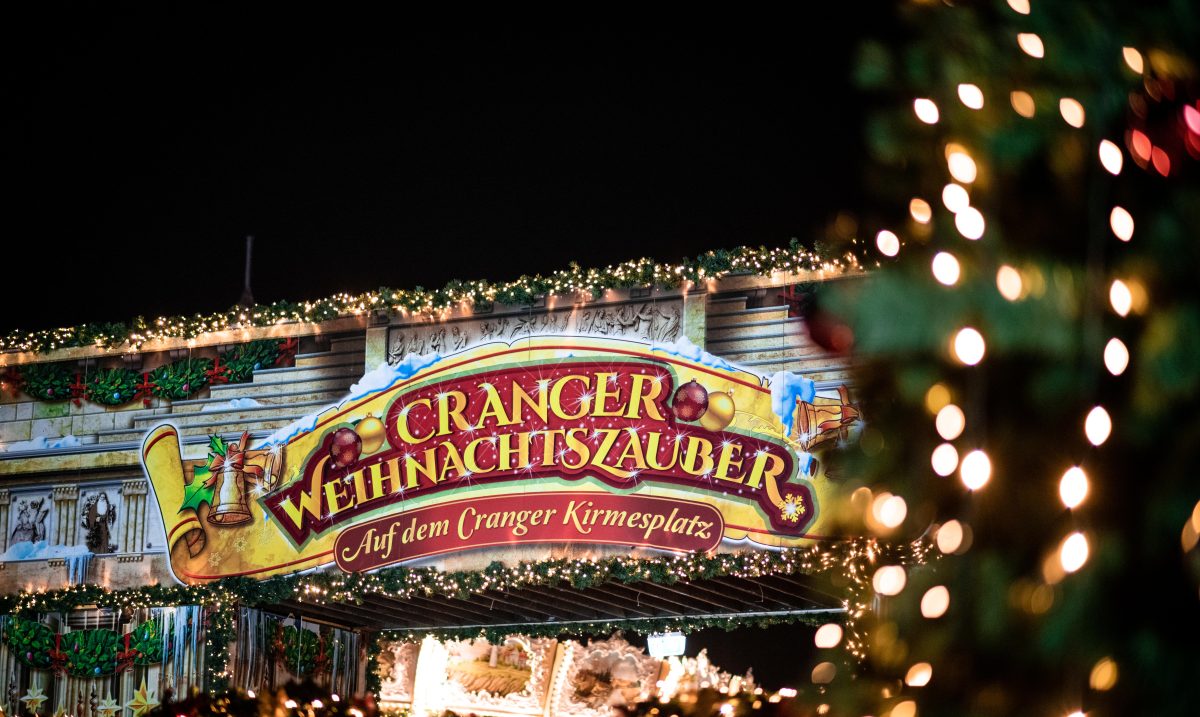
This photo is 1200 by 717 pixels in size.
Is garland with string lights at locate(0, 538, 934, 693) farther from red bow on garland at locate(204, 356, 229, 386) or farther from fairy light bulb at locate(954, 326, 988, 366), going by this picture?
fairy light bulb at locate(954, 326, 988, 366)

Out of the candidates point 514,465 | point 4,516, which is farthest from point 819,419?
point 4,516

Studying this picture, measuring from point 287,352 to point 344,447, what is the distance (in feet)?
3.34

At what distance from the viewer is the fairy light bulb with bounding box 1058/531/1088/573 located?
1.51 m

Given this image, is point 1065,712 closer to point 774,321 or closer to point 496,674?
point 774,321

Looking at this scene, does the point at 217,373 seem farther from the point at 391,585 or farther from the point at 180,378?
the point at 391,585

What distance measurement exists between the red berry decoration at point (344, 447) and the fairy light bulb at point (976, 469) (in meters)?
9.10

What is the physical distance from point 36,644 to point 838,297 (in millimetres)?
11309

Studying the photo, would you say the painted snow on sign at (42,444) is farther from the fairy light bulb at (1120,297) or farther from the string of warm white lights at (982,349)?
the fairy light bulb at (1120,297)

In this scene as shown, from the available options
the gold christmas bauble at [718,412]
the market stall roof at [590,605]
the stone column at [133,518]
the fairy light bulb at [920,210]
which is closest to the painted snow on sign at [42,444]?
the stone column at [133,518]

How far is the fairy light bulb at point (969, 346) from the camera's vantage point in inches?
59.0

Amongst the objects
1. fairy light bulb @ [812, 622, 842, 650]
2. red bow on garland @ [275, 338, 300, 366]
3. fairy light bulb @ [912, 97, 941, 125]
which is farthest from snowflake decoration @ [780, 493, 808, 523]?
fairy light bulb @ [912, 97, 941, 125]

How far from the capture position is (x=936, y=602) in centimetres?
155

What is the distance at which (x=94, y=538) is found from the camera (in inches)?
439

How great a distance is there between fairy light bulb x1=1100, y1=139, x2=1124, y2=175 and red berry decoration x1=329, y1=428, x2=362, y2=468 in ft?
29.9
